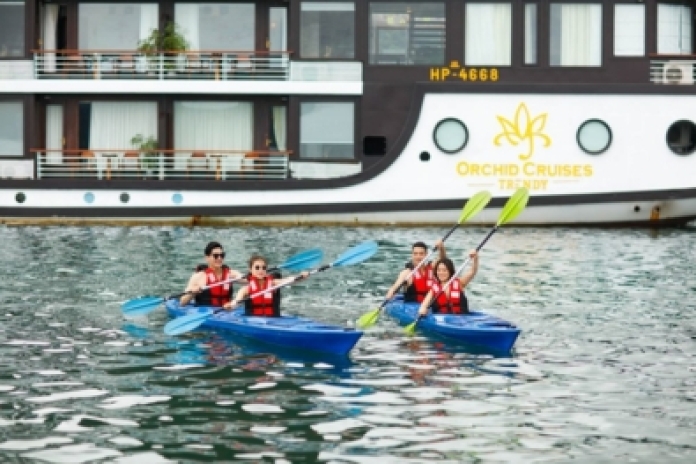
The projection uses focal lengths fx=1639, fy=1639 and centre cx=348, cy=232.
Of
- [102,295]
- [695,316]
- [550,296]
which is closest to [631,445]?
[695,316]

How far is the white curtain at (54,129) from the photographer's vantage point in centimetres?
3497

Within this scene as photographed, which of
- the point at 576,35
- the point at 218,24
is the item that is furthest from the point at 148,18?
the point at 576,35

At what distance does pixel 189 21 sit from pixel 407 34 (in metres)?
4.76

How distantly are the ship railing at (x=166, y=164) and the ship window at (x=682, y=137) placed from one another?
26.0ft

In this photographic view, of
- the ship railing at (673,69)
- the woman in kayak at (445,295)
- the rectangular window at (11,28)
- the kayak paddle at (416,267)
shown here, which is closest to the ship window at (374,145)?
the ship railing at (673,69)

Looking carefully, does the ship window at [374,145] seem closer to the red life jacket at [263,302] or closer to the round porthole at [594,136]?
the round porthole at [594,136]

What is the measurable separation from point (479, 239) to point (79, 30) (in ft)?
34.1

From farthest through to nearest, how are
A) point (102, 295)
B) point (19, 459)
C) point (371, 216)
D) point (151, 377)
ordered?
point (371, 216) < point (102, 295) < point (151, 377) < point (19, 459)

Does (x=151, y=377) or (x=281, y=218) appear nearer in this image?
(x=151, y=377)

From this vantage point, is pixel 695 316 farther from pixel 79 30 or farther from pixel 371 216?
pixel 79 30

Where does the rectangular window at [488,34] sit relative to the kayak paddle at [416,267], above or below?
above

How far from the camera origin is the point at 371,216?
3359 cm

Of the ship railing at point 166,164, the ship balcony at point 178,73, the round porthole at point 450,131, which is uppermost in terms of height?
the ship balcony at point 178,73

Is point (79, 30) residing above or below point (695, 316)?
above
